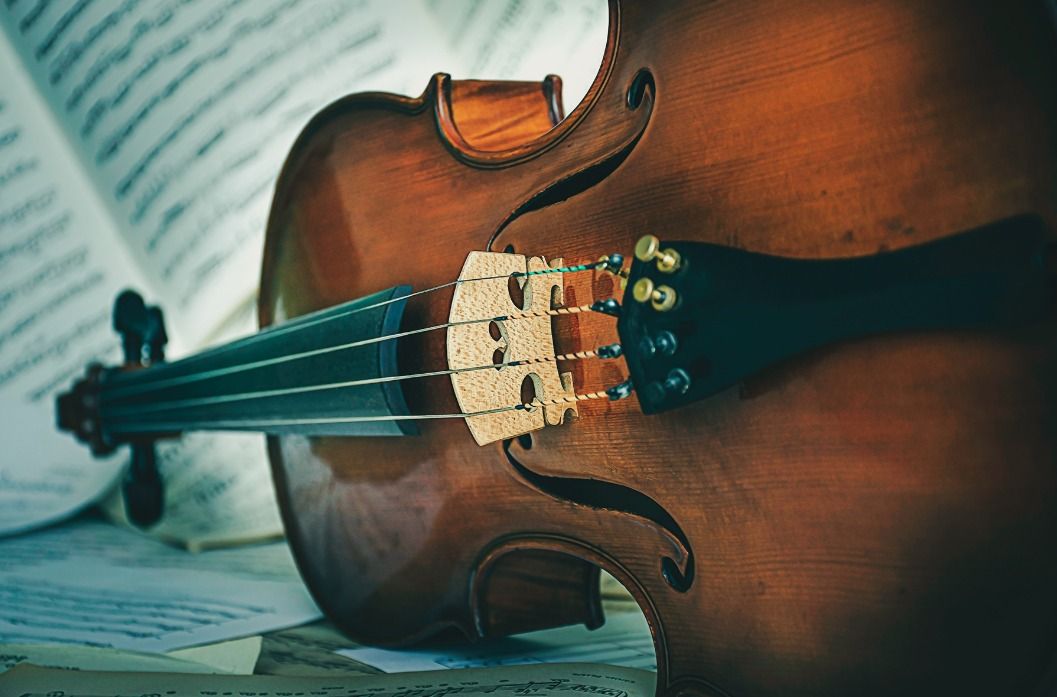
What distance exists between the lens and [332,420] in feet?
2.89

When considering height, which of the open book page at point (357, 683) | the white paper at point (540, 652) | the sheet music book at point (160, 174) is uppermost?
the sheet music book at point (160, 174)

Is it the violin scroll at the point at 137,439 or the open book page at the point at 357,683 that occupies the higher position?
the violin scroll at the point at 137,439

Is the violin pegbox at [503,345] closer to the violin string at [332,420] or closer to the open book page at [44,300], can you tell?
the violin string at [332,420]

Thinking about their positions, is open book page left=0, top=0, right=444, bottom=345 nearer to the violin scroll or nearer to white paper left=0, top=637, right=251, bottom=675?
the violin scroll

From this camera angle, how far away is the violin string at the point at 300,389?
718mm

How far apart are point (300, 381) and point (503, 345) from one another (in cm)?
30

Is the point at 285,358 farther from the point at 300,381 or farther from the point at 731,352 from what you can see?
the point at 731,352

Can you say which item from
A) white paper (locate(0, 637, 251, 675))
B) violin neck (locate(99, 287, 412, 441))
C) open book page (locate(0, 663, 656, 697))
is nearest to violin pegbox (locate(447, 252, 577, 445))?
violin neck (locate(99, 287, 412, 441))

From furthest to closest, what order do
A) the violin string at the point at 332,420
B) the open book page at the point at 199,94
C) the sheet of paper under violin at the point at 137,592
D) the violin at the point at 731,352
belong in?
the open book page at the point at 199,94 < the sheet of paper under violin at the point at 137,592 < the violin string at the point at 332,420 < the violin at the point at 731,352

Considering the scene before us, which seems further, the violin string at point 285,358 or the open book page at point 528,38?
the open book page at point 528,38

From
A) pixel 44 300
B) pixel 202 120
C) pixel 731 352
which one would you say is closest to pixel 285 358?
pixel 731 352

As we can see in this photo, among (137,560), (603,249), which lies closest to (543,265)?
(603,249)

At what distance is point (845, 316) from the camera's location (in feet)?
1.73

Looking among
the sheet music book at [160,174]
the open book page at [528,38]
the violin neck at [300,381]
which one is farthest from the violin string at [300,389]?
the open book page at [528,38]
